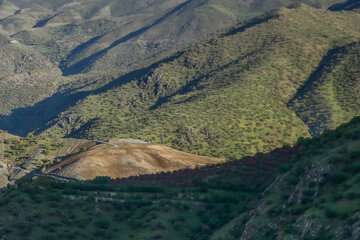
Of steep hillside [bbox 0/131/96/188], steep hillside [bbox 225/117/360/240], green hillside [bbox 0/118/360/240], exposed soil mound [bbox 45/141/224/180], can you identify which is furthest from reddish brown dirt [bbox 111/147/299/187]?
steep hillside [bbox 0/131/96/188]

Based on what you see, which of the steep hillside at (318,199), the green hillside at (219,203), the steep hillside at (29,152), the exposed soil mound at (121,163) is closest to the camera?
the steep hillside at (318,199)

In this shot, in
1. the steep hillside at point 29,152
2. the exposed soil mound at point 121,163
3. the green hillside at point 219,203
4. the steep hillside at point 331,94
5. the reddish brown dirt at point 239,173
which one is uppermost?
the green hillside at point 219,203

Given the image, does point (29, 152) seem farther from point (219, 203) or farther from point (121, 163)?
point (219, 203)

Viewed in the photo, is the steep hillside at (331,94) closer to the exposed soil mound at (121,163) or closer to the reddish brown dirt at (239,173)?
the exposed soil mound at (121,163)

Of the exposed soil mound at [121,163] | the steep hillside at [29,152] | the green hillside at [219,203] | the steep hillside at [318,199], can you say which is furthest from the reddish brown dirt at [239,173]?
the steep hillside at [29,152]

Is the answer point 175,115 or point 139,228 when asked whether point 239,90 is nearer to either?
point 175,115

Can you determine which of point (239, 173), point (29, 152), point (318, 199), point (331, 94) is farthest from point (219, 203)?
point (331, 94)
